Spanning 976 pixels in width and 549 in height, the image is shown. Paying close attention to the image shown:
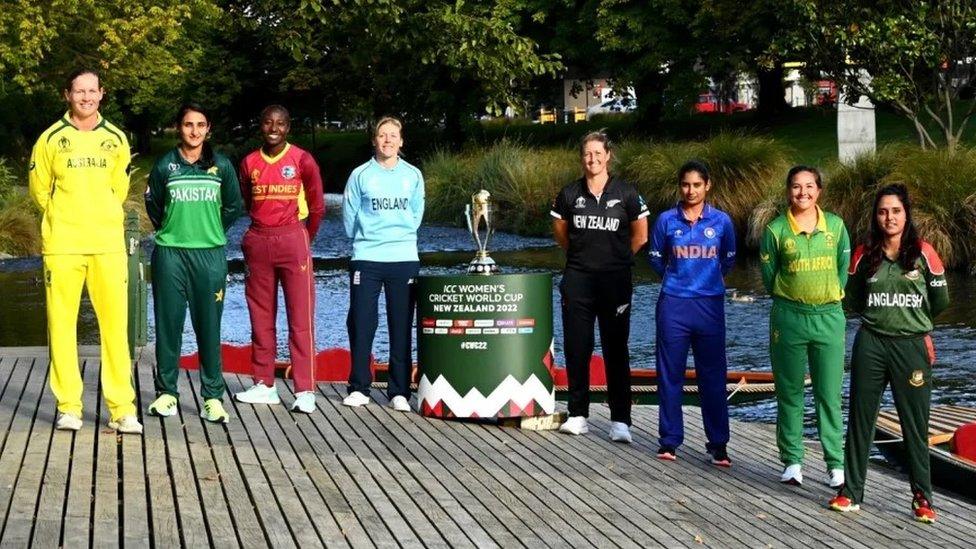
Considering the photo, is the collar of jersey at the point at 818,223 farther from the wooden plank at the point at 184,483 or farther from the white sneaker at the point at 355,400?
the wooden plank at the point at 184,483

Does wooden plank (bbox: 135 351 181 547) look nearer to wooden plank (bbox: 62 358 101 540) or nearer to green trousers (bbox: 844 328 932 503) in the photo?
wooden plank (bbox: 62 358 101 540)

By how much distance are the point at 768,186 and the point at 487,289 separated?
20.1 metres

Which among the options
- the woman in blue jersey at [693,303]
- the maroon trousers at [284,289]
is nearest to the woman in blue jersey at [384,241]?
the maroon trousers at [284,289]

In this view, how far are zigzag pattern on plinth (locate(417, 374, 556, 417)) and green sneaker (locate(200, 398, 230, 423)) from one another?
1.43 metres

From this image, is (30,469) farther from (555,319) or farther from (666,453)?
(555,319)

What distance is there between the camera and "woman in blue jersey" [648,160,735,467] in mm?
9297

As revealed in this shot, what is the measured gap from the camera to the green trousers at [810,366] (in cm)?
869

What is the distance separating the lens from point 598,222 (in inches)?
383

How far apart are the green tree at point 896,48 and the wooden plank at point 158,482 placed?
22.0 m

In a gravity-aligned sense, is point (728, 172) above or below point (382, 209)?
above

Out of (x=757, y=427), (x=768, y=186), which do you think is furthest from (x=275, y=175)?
(x=768, y=186)

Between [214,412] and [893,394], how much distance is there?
378 centimetres

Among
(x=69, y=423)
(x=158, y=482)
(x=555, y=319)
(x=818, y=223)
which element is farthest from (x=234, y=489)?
(x=555, y=319)

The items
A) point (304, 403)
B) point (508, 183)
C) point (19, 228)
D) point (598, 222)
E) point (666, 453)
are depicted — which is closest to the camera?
point (666, 453)
